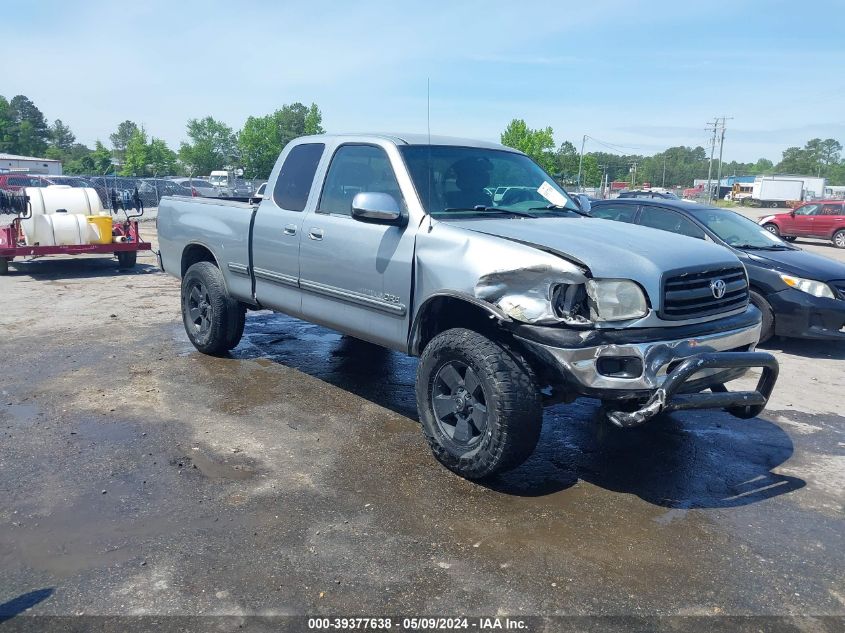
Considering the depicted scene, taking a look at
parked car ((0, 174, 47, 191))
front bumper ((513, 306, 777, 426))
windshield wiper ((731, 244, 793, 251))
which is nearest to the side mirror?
front bumper ((513, 306, 777, 426))

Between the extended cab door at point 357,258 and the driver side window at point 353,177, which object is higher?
the driver side window at point 353,177

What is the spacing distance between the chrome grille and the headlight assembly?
374 cm

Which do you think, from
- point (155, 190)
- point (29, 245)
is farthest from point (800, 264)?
point (155, 190)

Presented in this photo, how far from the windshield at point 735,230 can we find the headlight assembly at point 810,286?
0.74 meters

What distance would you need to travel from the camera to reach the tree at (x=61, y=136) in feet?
473

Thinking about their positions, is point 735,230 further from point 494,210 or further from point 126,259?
point 126,259

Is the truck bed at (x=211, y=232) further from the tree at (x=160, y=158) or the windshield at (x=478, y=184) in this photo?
the tree at (x=160, y=158)

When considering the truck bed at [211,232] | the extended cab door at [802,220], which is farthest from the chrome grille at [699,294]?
the extended cab door at [802,220]

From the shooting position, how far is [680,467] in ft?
15.1

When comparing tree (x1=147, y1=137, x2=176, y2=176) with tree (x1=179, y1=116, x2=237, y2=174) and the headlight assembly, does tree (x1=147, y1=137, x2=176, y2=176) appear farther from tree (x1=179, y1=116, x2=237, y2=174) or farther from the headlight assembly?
the headlight assembly

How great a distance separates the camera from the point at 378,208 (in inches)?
175

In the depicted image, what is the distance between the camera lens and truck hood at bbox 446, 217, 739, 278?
3785 millimetres

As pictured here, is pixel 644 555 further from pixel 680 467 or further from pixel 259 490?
pixel 259 490

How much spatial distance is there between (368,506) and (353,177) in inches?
98.4
